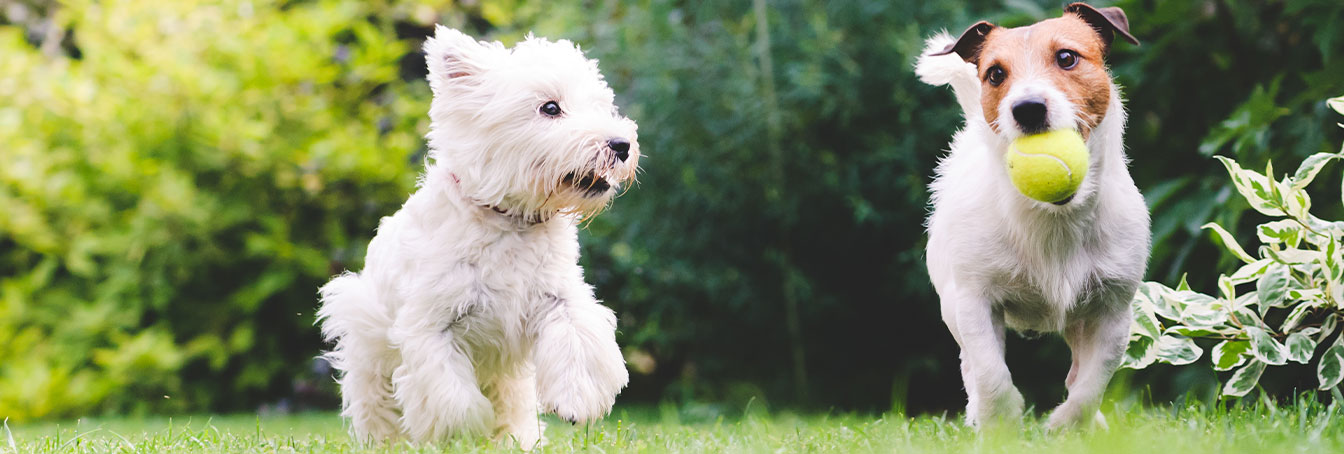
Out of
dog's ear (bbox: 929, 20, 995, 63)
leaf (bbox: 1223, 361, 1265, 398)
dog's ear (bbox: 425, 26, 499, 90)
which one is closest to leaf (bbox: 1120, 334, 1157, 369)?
leaf (bbox: 1223, 361, 1265, 398)

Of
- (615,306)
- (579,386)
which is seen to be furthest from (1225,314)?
(615,306)

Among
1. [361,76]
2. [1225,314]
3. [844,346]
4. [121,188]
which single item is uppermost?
[361,76]

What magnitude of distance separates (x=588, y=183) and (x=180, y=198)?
502 cm

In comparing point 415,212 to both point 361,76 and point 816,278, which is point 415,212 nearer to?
point 816,278

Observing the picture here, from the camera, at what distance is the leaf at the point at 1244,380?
3674mm

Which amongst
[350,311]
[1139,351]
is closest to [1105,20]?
[1139,351]

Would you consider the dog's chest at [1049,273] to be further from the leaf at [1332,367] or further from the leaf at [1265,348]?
the leaf at [1332,367]

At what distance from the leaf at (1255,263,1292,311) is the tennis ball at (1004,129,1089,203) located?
2.89 feet

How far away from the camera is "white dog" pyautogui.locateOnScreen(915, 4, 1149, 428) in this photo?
130 inches

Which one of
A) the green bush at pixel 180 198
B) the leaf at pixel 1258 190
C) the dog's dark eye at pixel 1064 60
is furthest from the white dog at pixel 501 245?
the green bush at pixel 180 198

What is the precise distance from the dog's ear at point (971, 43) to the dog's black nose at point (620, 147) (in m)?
1.04

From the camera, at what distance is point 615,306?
7.86 m

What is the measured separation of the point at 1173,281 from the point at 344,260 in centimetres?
541

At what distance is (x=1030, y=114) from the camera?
3150 millimetres
